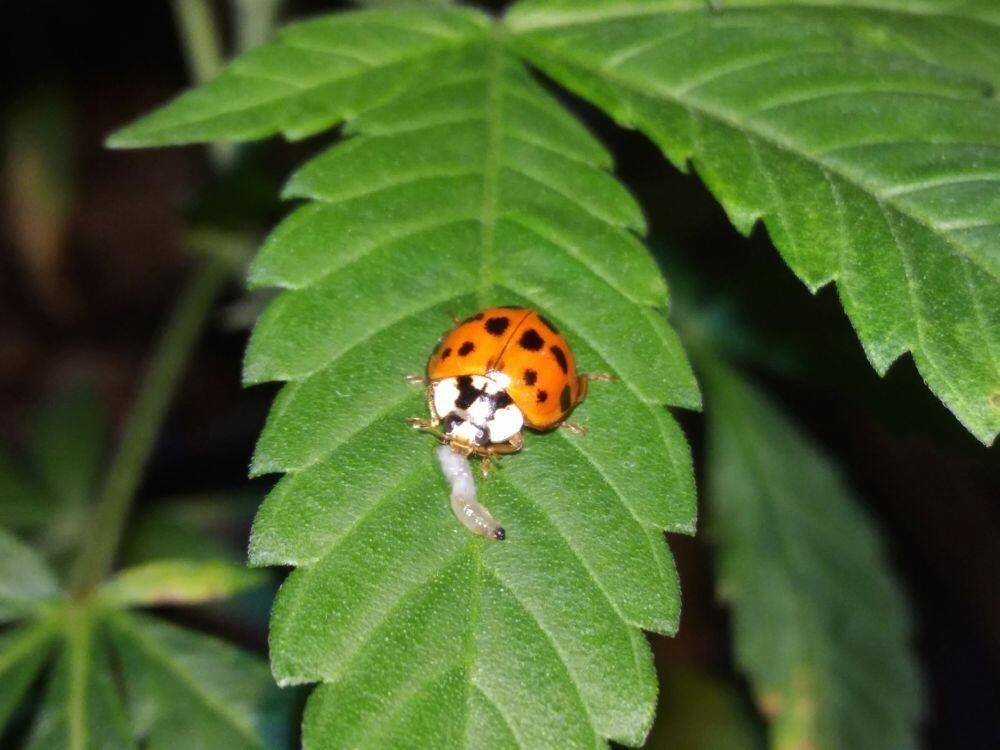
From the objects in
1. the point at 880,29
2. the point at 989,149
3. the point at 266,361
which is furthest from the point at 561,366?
the point at 880,29

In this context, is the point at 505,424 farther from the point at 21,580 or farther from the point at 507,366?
the point at 21,580

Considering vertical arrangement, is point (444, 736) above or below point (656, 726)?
above

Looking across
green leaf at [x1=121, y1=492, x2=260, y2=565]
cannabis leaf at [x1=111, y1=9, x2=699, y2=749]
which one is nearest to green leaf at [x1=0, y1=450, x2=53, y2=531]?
green leaf at [x1=121, y1=492, x2=260, y2=565]

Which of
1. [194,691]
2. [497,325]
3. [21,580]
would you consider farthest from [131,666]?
[497,325]

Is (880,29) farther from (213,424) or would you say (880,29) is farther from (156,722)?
(213,424)

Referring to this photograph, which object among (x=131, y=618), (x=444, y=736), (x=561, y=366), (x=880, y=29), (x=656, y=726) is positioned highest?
(x=880, y=29)

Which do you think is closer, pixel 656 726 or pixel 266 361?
pixel 266 361
